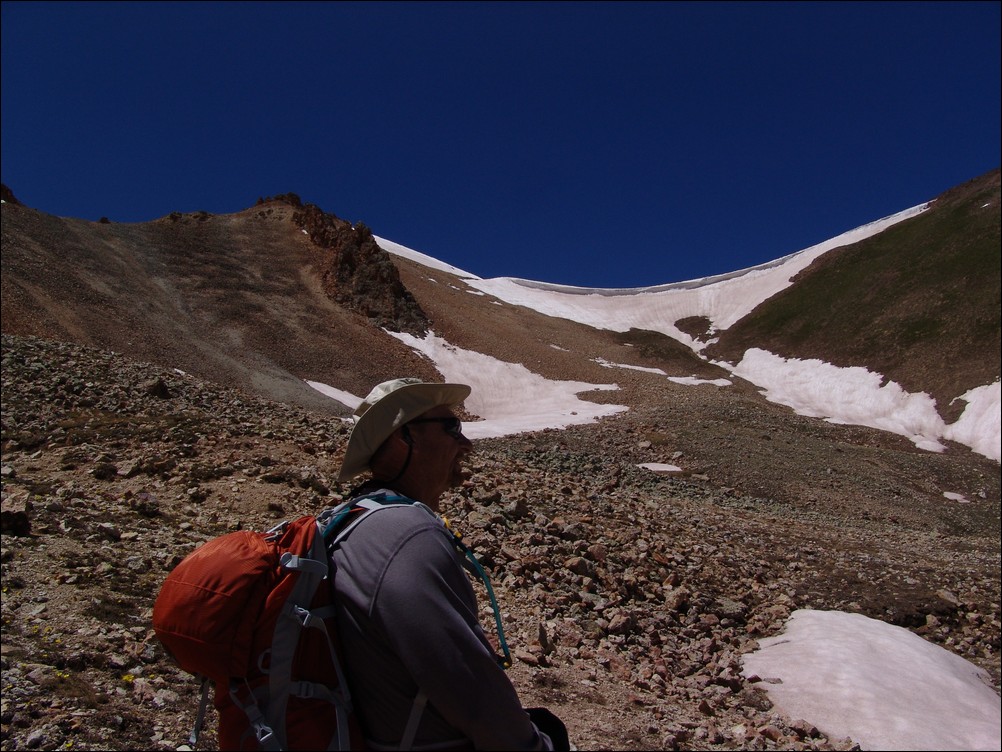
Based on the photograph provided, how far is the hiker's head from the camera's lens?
9.32 feet

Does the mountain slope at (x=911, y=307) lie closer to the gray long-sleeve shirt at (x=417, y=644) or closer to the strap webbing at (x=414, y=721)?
the gray long-sleeve shirt at (x=417, y=644)

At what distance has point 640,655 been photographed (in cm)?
846

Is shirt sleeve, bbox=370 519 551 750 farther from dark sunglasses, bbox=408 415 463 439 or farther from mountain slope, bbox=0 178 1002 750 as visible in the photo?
mountain slope, bbox=0 178 1002 750

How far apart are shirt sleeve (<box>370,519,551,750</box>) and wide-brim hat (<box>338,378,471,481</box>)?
655 millimetres

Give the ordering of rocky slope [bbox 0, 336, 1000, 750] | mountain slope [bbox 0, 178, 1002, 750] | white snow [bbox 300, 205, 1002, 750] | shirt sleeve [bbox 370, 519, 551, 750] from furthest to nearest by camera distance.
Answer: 1. white snow [bbox 300, 205, 1002, 750]
2. mountain slope [bbox 0, 178, 1002, 750]
3. rocky slope [bbox 0, 336, 1000, 750]
4. shirt sleeve [bbox 370, 519, 551, 750]

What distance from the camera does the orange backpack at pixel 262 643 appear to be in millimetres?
2207

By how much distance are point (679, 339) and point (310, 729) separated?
76.6 meters

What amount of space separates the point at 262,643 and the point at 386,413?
40.0 inches

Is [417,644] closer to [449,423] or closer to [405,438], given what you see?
[405,438]

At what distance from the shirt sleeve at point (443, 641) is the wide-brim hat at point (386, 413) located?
0.65 metres

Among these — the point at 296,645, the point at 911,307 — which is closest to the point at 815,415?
the point at 911,307

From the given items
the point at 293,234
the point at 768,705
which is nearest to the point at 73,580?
the point at 768,705

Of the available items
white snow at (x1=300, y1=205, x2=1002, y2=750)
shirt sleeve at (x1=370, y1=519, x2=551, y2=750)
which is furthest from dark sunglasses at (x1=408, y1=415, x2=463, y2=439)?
white snow at (x1=300, y1=205, x2=1002, y2=750)

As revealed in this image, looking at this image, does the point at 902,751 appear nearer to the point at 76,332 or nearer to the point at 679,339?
the point at 76,332
